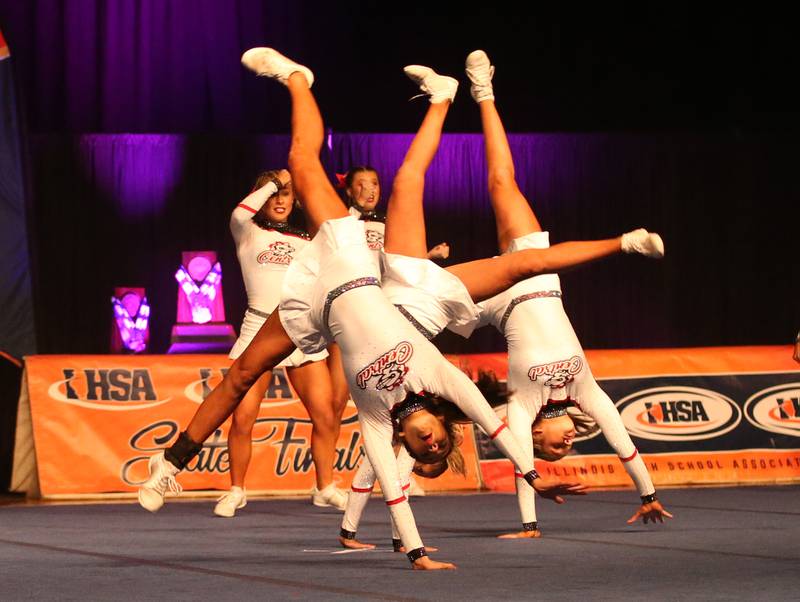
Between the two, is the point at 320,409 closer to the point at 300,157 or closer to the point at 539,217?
the point at 300,157

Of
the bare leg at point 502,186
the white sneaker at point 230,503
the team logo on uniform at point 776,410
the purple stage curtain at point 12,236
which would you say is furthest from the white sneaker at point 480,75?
the purple stage curtain at point 12,236

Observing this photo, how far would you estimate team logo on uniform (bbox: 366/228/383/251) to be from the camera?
287 inches

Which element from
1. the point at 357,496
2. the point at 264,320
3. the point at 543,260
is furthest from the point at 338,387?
the point at 543,260

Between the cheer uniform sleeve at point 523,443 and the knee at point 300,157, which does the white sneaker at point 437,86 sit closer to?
the knee at point 300,157

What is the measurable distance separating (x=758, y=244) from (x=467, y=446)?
9.04 metres

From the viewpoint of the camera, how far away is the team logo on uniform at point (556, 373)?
19.0 feet

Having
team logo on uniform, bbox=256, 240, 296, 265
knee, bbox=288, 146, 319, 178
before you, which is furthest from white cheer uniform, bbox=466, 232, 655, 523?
team logo on uniform, bbox=256, 240, 296, 265

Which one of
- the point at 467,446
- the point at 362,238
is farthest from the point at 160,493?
the point at 467,446

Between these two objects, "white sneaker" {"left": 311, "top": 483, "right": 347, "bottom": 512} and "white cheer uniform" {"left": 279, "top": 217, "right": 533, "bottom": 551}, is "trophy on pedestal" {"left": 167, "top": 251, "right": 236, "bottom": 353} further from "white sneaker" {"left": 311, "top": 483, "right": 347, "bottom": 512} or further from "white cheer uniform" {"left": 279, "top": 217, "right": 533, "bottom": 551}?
"white cheer uniform" {"left": 279, "top": 217, "right": 533, "bottom": 551}

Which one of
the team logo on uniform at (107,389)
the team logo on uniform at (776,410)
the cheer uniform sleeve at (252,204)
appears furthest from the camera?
the team logo on uniform at (776,410)

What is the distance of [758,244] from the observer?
1622cm

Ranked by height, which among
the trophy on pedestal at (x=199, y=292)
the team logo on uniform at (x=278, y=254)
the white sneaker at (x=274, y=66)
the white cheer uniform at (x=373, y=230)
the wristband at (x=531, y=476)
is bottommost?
the trophy on pedestal at (x=199, y=292)

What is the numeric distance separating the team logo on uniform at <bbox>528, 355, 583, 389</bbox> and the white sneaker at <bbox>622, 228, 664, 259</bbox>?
136 cm

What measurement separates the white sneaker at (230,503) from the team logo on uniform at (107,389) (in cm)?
127
